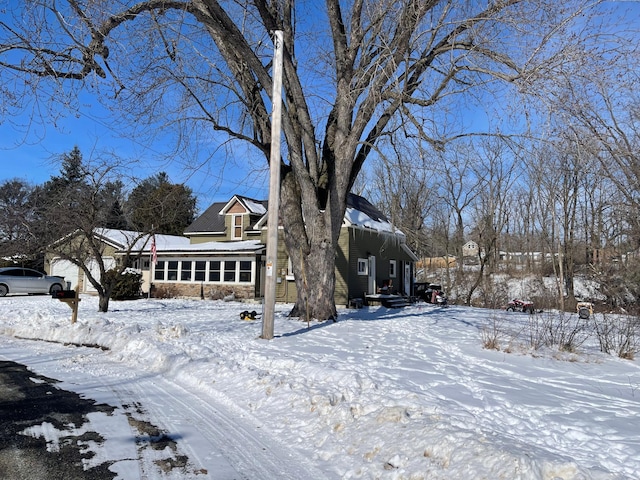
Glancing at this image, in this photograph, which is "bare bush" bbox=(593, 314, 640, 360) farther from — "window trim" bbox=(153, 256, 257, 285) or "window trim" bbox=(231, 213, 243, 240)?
"window trim" bbox=(231, 213, 243, 240)

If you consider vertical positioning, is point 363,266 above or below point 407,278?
above

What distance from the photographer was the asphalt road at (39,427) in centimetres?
397

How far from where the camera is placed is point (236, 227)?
2923 centimetres

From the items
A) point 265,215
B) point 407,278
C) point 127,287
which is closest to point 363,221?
point 265,215

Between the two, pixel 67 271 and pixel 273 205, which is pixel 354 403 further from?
pixel 67 271

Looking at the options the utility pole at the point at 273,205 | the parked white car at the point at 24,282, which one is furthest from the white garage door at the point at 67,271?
the utility pole at the point at 273,205

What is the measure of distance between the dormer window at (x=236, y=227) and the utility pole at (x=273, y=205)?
19208 millimetres

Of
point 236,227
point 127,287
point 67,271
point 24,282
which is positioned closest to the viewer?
point 127,287

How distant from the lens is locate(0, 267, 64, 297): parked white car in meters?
26.2

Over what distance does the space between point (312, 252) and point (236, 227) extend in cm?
1707

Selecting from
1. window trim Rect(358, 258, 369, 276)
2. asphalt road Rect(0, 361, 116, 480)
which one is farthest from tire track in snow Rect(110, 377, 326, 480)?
window trim Rect(358, 258, 369, 276)

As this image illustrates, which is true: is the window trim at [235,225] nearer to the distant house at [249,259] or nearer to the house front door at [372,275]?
the distant house at [249,259]

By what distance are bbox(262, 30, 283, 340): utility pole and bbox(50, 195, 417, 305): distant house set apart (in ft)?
37.3

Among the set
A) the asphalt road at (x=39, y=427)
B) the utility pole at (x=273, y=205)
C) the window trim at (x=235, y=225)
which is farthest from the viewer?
the window trim at (x=235, y=225)
